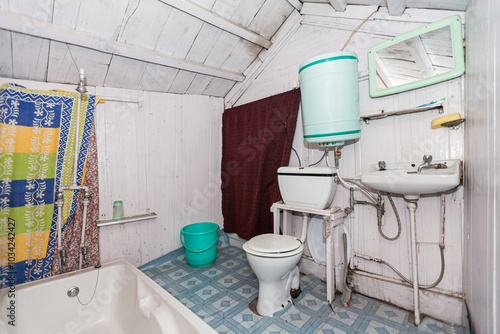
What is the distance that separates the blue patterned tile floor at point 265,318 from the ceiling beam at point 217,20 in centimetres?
209

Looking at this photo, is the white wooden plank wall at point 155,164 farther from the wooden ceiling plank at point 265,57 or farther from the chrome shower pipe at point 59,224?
the chrome shower pipe at point 59,224

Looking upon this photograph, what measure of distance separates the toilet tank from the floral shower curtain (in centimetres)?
166

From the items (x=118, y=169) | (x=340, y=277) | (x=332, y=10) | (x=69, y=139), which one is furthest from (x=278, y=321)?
(x=332, y=10)

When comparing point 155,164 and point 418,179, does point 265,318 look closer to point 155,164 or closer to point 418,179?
point 418,179

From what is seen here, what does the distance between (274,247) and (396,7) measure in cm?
172

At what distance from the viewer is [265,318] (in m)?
1.57

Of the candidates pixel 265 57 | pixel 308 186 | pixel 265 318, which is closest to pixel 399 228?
pixel 308 186

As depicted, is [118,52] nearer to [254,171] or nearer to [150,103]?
[150,103]

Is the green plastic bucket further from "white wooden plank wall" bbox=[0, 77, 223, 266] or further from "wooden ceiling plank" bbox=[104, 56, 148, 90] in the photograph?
"wooden ceiling plank" bbox=[104, 56, 148, 90]

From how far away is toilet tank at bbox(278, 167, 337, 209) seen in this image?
1765mm

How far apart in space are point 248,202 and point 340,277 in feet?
3.48

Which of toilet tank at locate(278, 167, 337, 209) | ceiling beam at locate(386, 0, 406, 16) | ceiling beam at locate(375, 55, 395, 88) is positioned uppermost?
ceiling beam at locate(386, 0, 406, 16)

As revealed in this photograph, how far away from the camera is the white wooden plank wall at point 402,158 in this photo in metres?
1.47

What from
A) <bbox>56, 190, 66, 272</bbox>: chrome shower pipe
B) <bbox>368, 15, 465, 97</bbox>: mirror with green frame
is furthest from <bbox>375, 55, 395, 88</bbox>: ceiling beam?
<bbox>56, 190, 66, 272</bbox>: chrome shower pipe
